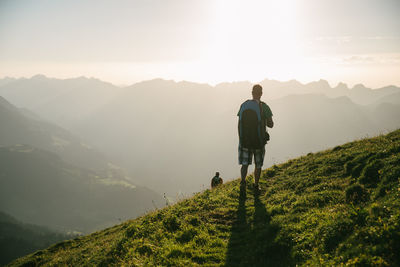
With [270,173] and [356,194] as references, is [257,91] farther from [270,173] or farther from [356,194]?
[270,173]

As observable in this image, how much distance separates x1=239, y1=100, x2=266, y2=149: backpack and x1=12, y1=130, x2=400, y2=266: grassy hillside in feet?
9.47

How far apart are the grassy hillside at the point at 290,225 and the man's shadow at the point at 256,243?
0.03m

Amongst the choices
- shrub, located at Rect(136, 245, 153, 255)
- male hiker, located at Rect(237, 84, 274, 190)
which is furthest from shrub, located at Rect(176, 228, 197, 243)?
male hiker, located at Rect(237, 84, 274, 190)

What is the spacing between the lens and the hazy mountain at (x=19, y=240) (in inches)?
5930

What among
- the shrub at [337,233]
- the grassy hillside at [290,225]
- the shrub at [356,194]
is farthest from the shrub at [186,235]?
the shrub at [356,194]

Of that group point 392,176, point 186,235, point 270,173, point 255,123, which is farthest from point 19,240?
point 392,176

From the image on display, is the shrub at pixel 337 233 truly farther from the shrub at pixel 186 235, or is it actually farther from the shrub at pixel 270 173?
the shrub at pixel 270 173

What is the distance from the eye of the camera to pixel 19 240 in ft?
545

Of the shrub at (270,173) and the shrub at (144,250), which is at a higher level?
the shrub at (270,173)

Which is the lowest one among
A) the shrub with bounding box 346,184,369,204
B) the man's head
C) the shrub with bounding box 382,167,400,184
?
the shrub with bounding box 346,184,369,204

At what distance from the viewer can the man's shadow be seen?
22.7ft

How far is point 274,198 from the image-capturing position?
1138 centimetres

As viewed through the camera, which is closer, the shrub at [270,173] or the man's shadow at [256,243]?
the man's shadow at [256,243]

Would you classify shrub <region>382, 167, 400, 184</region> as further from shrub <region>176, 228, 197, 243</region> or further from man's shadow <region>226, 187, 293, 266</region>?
shrub <region>176, 228, 197, 243</region>
